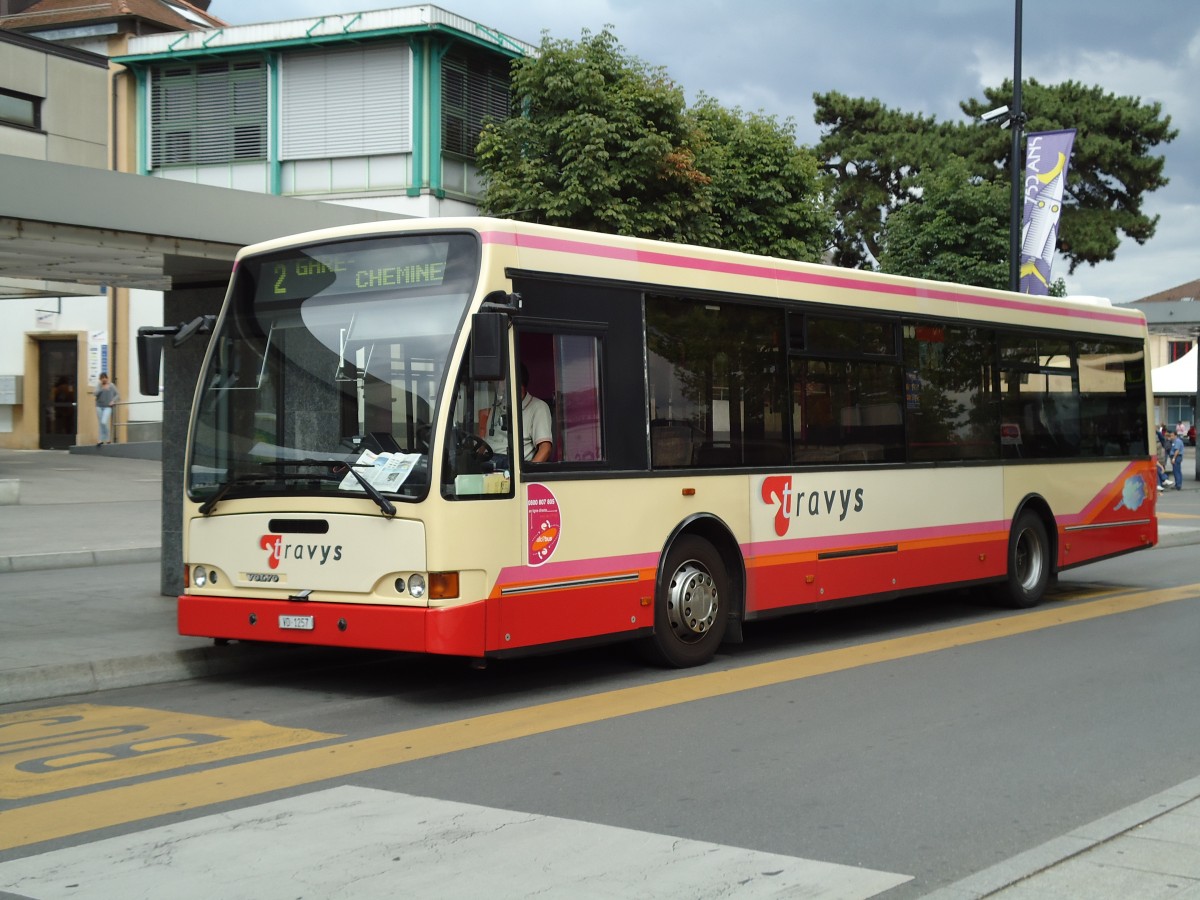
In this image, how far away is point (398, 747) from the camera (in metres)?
7.32

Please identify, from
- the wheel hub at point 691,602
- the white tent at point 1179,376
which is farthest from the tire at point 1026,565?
the white tent at point 1179,376

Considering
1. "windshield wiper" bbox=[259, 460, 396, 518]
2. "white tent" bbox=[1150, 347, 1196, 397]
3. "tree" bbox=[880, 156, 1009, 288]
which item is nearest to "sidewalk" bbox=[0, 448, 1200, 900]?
"windshield wiper" bbox=[259, 460, 396, 518]

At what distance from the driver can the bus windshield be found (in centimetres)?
47

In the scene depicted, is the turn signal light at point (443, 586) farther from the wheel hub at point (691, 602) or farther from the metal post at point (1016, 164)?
the metal post at point (1016, 164)

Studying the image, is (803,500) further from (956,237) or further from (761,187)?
(956,237)

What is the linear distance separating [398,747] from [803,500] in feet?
15.3

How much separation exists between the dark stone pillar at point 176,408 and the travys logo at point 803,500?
5224 millimetres

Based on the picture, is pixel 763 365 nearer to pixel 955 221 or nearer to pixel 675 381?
pixel 675 381

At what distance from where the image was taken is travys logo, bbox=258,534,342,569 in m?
8.57

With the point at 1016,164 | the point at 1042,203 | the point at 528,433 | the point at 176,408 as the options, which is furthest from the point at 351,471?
the point at 1042,203

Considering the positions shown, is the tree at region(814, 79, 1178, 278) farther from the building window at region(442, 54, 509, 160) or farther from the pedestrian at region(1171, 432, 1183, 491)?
the building window at region(442, 54, 509, 160)

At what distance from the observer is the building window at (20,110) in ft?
118

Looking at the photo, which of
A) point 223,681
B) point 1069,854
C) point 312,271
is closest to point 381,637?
point 223,681

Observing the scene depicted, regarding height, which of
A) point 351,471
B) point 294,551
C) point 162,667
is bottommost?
point 162,667
